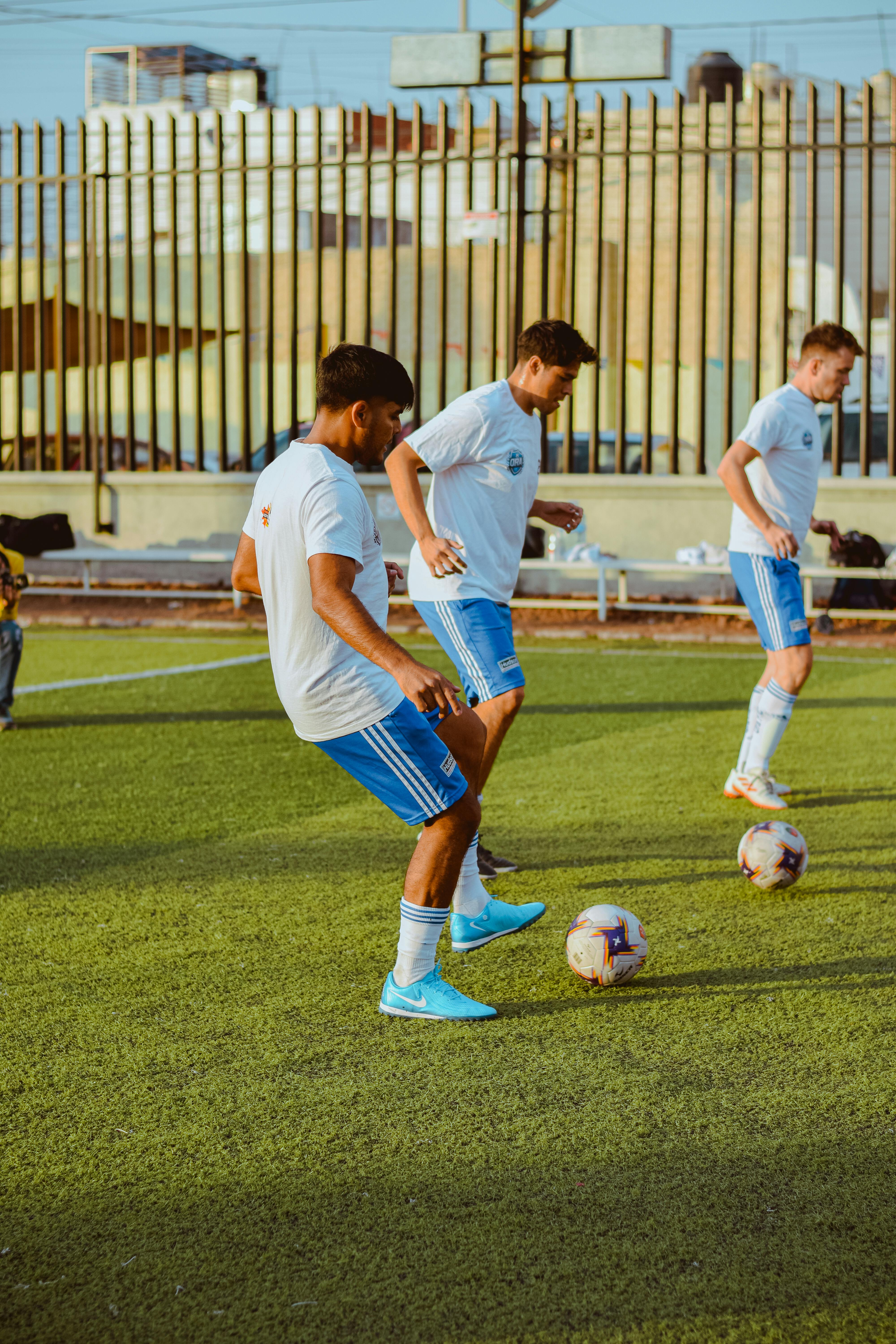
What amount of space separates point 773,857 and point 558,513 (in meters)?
1.65

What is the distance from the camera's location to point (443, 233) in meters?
15.0

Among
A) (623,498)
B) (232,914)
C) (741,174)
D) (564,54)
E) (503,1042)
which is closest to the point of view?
(503,1042)

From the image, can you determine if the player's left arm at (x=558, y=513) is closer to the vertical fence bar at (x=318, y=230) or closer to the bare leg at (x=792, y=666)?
the bare leg at (x=792, y=666)

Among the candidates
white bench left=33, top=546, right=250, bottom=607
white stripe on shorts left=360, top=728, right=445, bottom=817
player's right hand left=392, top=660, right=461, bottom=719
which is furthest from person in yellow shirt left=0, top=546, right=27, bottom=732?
white bench left=33, top=546, right=250, bottom=607

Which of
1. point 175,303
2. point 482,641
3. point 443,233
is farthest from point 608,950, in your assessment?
point 175,303

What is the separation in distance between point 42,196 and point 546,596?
24.9ft

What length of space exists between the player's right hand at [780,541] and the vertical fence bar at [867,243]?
759 centimetres

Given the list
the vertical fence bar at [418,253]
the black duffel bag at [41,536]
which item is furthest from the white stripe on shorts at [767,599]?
the black duffel bag at [41,536]

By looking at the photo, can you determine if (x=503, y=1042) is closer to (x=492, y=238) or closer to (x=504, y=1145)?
(x=504, y=1145)

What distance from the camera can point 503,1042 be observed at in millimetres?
3711

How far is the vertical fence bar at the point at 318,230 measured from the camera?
49.0ft

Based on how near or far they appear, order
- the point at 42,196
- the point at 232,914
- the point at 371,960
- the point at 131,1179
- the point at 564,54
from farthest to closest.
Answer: the point at 42,196 → the point at 564,54 → the point at 232,914 → the point at 371,960 → the point at 131,1179

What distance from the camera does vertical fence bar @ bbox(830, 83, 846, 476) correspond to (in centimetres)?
1317

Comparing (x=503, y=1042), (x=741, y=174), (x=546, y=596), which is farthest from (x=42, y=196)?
(x=741, y=174)
